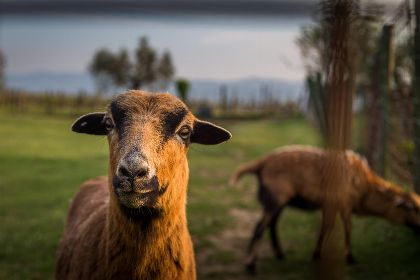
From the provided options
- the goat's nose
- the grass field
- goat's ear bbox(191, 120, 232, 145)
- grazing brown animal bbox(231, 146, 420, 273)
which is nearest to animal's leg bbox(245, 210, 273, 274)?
grazing brown animal bbox(231, 146, 420, 273)

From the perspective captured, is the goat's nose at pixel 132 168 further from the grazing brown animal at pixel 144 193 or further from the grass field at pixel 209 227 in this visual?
the grass field at pixel 209 227

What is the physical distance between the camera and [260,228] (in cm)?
599

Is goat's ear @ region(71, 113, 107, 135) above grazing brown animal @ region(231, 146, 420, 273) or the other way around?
above

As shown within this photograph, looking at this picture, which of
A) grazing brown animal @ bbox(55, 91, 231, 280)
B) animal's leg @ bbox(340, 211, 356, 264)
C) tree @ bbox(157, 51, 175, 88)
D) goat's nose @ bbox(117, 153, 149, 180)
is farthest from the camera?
tree @ bbox(157, 51, 175, 88)

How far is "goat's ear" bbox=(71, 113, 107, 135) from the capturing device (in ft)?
10.2

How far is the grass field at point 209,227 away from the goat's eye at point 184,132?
47.4 inches

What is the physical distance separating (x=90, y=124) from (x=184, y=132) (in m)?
0.77

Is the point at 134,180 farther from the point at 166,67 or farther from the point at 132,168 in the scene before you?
the point at 166,67

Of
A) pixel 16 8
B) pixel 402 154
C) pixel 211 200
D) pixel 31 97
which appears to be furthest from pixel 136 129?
pixel 31 97

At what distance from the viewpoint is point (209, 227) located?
764 centimetres

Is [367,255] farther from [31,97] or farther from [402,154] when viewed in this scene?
[31,97]

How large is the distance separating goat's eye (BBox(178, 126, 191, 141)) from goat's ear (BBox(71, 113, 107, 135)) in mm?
643

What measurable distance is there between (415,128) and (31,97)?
155 ft

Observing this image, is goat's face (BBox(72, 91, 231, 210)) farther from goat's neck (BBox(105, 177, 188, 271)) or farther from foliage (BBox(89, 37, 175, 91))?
foliage (BBox(89, 37, 175, 91))
